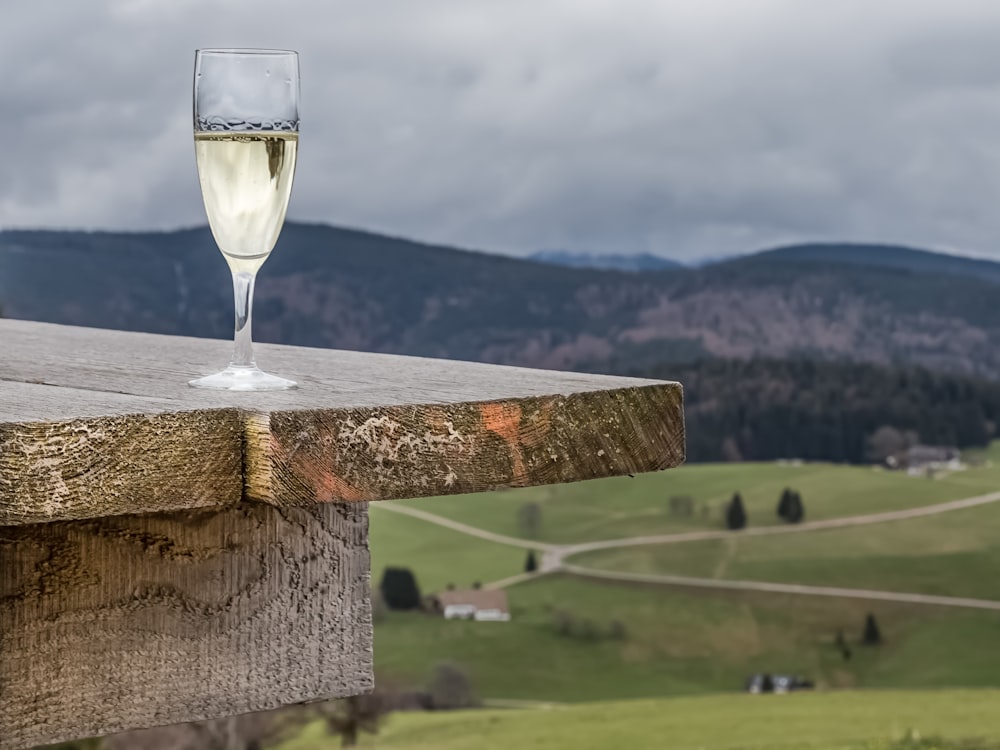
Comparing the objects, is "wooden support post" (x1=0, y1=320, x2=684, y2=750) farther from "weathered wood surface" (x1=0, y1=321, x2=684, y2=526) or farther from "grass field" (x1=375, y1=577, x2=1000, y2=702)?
"grass field" (x1=375, y1=577, x2=1000, y2=702)

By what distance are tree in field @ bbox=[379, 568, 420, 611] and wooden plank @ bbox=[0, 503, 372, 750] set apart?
79.5 feet

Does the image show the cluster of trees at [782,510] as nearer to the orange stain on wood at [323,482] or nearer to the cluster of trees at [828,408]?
the cluster of trees at [828,408]

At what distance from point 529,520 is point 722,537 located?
454 centimetres

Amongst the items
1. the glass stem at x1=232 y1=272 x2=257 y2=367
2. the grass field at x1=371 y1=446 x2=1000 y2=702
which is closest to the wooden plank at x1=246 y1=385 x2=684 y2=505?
the glass stem at x1=232 y1=272 x2=257 y2=367

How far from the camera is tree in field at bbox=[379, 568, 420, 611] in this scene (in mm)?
25172

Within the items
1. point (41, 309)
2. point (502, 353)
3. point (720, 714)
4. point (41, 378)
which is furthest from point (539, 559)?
point (41, 378)

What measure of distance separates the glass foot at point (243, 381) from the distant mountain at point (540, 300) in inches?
1060

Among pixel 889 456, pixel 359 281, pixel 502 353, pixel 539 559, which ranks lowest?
pixel 539 559

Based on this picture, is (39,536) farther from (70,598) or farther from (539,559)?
(539,559)

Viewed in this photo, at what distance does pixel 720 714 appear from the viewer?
21734 millimetres

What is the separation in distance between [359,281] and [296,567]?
33984 millimetres

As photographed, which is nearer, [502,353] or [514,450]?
[514,450]

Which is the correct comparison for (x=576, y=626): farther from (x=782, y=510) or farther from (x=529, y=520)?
(x=782, y=510)

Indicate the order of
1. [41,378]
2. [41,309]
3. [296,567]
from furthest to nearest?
1. [41,309]
2. [41,378]
3. [296,567]
